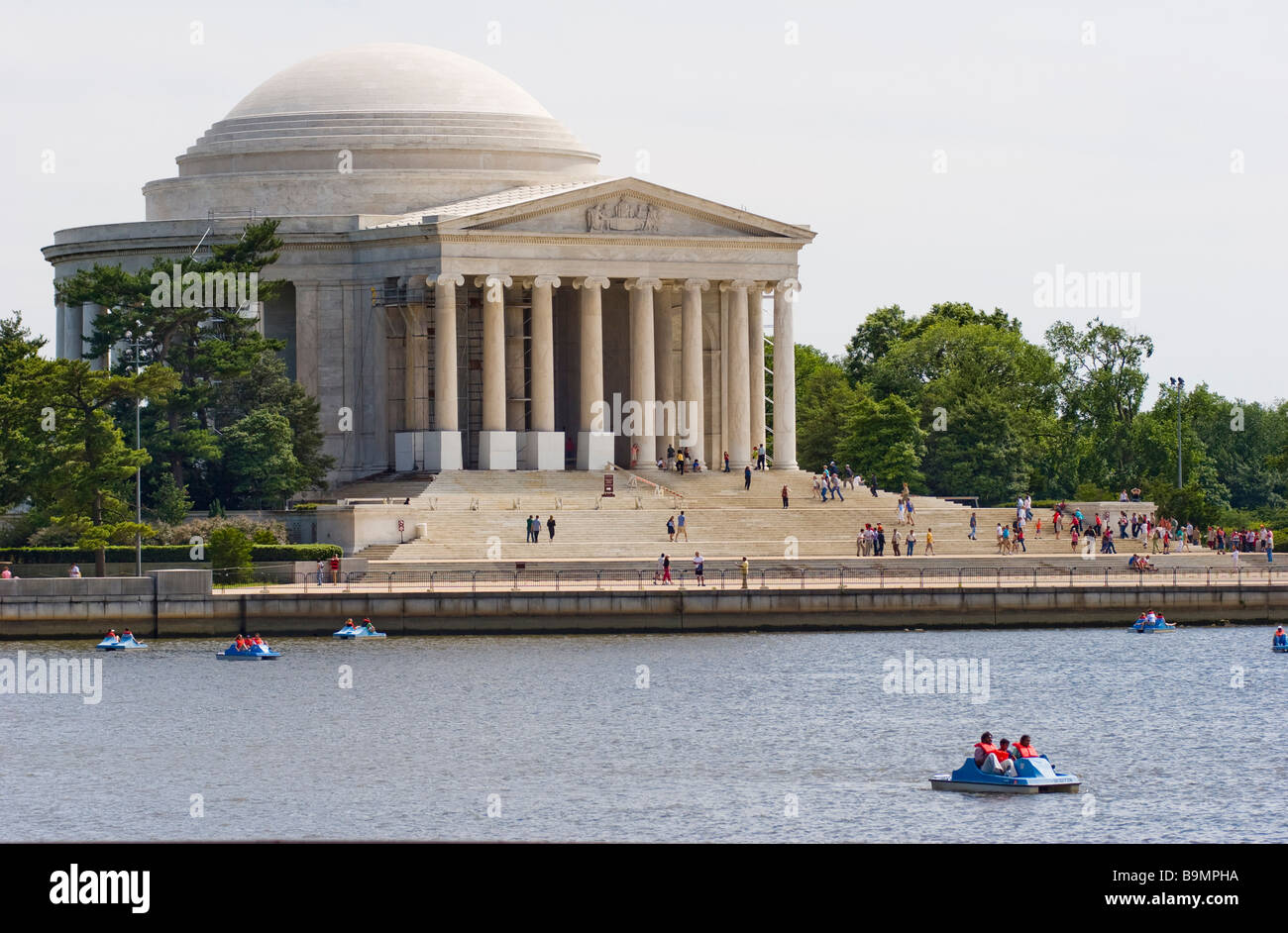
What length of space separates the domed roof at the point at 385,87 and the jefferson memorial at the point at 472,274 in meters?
0.16

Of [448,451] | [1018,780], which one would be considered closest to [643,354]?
[448,451]

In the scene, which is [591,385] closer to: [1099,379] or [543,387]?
[543,387]

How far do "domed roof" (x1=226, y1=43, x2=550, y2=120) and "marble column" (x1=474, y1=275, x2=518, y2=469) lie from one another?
1455 cm

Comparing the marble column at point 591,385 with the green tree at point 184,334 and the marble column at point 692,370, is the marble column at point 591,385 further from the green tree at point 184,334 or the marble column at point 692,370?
the green tree at point 184,334

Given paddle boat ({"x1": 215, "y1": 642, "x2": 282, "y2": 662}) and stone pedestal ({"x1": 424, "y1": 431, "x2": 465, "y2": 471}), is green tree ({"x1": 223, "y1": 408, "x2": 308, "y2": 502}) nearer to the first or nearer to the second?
stone pedestal ({"x1": 424, "y1": 431, "x2": 465, "y2": 471})

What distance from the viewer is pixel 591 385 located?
→ 378 feet

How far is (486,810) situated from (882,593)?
38653 millimetres

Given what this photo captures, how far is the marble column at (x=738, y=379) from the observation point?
389 feet

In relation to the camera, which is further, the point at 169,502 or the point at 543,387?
the point at 543,387

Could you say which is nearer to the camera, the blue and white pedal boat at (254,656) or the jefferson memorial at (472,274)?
the blue and white pedal boat at (254,656)

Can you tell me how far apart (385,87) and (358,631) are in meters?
50.0

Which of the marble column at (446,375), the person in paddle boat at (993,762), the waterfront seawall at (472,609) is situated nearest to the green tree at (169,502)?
the marble column at (446,375)
